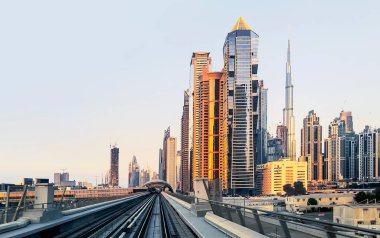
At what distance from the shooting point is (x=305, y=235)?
333 inches

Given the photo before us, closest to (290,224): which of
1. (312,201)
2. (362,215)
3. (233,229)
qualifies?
(233,229)

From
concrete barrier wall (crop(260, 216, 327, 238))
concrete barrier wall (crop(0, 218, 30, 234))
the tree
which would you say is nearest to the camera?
concrete barrier wall (crop(260, 216, 327, 238))

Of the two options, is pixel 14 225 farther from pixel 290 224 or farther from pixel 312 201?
pixel 312 201

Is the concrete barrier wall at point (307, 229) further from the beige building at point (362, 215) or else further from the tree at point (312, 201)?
the tree at point (312, 201)

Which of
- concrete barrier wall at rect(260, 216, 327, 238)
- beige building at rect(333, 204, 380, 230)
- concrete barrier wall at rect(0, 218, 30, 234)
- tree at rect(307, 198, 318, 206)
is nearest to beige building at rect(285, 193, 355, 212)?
tree at rect(307, 198, 318, 206)

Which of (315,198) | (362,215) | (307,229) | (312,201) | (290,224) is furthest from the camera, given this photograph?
(315,198)

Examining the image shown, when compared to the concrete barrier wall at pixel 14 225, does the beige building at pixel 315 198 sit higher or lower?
lower

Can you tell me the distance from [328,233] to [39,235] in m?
13.7

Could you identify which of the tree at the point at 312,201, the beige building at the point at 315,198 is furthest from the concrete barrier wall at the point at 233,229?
the tree at the point at 312,201

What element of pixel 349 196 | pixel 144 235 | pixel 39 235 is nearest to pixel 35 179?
pixel 39 235

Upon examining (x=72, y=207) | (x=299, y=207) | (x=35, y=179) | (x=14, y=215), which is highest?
(x=35, y=179)

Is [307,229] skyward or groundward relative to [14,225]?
skyward

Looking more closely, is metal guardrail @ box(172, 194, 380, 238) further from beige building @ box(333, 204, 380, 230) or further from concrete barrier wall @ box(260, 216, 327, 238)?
beige building @ box(333, 204, 380, 230)

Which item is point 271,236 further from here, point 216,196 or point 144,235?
point 216,196
